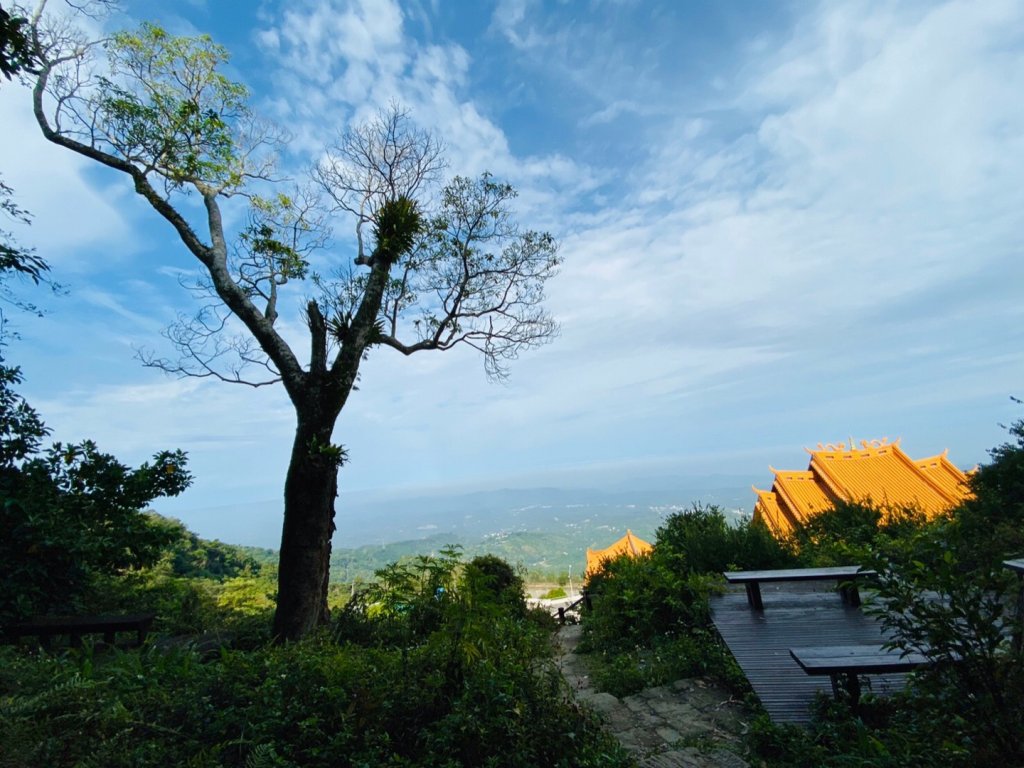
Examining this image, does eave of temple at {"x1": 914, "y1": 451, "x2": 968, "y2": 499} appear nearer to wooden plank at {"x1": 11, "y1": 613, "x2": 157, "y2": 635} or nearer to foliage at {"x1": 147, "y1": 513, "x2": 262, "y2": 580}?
wooden plank at {"x1": 11, "y1": 613, "x2": 157, "y2": 635}

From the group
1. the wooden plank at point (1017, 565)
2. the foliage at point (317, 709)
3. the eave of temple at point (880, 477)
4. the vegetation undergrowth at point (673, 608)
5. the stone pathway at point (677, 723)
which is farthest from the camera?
the eave of temple at point (880, 477)

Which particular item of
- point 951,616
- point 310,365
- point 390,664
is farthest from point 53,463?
point 951,616

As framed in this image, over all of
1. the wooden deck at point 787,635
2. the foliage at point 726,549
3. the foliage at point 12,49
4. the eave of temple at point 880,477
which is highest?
the foliage at point 12,49

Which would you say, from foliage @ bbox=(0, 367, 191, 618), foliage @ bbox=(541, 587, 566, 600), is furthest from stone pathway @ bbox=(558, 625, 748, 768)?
foliage @ bbox=(541, 587, 566, 600)

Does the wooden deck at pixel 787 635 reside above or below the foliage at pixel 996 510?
below

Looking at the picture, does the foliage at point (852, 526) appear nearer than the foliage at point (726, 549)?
No

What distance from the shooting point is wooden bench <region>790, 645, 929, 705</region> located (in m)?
3.16

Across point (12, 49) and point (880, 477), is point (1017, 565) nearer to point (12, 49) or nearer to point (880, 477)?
point (12, 49)

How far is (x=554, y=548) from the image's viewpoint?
196 feet

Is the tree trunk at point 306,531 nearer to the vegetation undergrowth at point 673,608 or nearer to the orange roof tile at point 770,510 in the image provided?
the vegetation undergrowth at point 673,608

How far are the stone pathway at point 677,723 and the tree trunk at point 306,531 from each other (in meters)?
3.12

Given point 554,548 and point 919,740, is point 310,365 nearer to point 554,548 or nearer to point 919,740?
point 919,740

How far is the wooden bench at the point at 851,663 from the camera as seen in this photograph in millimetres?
3156

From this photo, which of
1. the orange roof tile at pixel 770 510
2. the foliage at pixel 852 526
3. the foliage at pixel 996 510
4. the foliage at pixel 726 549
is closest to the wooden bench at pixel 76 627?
the foliage at pixel 726 549
